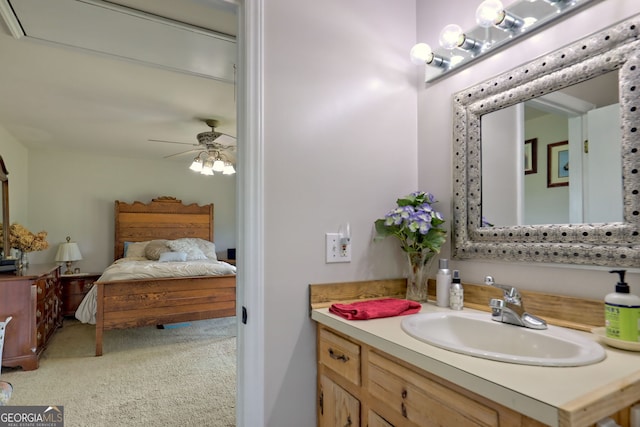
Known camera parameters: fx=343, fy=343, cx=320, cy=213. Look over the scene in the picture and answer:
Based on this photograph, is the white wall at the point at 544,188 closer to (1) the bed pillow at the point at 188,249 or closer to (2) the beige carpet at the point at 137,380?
(2) the beige carpet at the point at 137,380

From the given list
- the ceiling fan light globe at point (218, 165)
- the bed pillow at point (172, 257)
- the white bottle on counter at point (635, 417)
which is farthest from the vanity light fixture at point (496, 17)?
the bed pillow at point (172, 257)

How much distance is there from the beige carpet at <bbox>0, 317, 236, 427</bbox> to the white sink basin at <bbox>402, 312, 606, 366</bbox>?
1.64m

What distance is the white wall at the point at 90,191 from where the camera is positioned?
4.80 metres

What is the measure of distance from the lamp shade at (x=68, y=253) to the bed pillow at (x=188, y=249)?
1.19m

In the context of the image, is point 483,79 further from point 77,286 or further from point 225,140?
point 77,286

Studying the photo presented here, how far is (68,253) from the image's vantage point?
4.59m

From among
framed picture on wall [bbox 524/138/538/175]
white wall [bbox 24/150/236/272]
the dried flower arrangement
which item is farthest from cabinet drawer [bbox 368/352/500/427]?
white wall [bbox 24/150/236/272]

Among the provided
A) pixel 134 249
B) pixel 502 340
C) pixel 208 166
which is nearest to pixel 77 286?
pixel 134 249

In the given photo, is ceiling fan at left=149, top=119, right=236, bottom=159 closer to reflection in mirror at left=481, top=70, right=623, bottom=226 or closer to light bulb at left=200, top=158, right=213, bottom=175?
light bulb at left=200, top=158, right=213, bottom=175

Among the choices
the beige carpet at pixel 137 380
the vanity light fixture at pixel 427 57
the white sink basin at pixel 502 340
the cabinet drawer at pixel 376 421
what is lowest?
the beige carpet at pixel 137 380

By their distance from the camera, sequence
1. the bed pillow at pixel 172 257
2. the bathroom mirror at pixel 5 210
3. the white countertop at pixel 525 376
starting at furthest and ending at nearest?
the bed pillow at pixel 172 257 < the bathroom mirror at pixel 5 210 < the white countertop at pixel 525 376

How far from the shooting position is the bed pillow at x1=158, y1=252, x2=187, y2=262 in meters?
4.46

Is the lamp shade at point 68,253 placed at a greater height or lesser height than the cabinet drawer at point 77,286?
greater

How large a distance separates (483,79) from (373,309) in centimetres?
99
